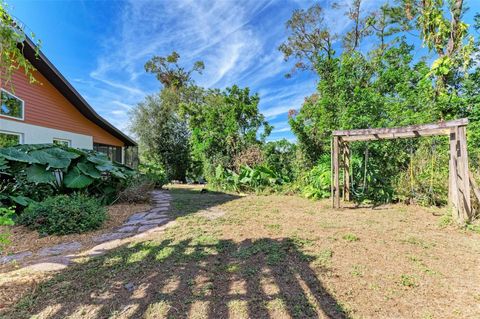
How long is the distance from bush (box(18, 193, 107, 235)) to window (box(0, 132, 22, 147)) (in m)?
4.44

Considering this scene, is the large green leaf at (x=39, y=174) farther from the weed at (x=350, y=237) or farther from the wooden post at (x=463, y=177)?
the wooden post at (x=463, y=177)

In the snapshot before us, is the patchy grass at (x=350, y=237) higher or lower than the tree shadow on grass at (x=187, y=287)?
higher

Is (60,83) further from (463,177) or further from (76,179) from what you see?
(463,177)

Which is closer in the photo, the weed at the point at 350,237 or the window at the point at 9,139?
the weed at the point at 350,237

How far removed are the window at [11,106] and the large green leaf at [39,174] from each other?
11.4 ft

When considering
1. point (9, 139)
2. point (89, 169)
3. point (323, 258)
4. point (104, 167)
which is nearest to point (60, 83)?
point (9, 139)

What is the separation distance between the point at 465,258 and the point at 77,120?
12706 mm

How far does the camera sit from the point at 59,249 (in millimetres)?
3312

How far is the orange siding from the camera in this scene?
797 cm

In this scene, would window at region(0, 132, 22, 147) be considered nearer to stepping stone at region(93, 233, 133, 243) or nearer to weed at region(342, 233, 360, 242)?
stepping stone at region(93, 233, 133, 243)

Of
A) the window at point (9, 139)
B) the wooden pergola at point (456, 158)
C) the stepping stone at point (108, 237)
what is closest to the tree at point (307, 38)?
the wooden pergola at point (456, 158)

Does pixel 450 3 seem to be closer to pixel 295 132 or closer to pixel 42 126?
pixel 295 132

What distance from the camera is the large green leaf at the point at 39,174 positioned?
5.04 m

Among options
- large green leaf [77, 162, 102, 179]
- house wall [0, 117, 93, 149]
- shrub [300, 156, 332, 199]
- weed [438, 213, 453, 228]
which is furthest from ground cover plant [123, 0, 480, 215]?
house wall [0, 117, 93, 149]
